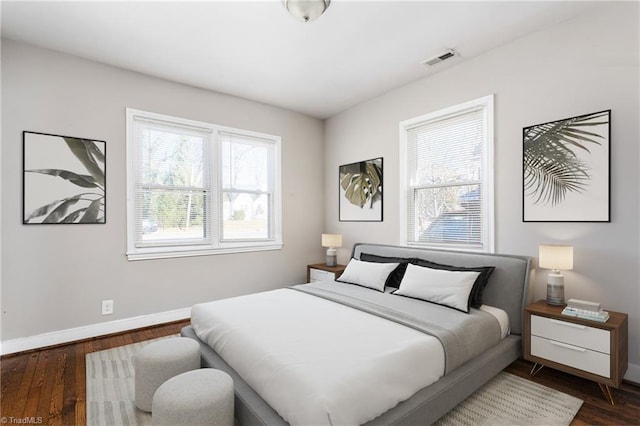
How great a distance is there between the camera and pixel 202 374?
1687 millimetres

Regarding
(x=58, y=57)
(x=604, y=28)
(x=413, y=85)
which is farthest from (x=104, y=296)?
(x=604, y=28)

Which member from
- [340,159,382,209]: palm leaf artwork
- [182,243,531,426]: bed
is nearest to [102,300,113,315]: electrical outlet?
[182,243,531,426]: bed

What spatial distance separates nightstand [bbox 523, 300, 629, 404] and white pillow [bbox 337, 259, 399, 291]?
1.22 m

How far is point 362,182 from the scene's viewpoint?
444 cm

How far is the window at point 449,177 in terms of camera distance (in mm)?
3143

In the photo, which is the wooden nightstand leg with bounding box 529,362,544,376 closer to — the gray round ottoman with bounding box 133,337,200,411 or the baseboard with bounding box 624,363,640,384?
the baseboard with bounding box 624,363,640,384

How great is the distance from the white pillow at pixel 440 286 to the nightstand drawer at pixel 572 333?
1.68 ft

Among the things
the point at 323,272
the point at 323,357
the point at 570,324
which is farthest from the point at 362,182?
the point at 323,357

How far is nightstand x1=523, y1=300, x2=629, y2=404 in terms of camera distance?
80.0 inches

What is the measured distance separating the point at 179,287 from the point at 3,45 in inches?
112

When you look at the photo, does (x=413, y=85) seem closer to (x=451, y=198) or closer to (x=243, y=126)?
(x=451, y=198)

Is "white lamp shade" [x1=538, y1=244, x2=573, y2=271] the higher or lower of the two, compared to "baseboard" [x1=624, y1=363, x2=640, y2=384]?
higher

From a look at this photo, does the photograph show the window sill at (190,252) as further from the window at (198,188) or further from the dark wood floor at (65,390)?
the dark wood floor at (65,390)

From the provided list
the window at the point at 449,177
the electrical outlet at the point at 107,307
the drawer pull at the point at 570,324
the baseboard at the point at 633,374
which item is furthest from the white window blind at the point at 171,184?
the baseboard at the point at 633,374
